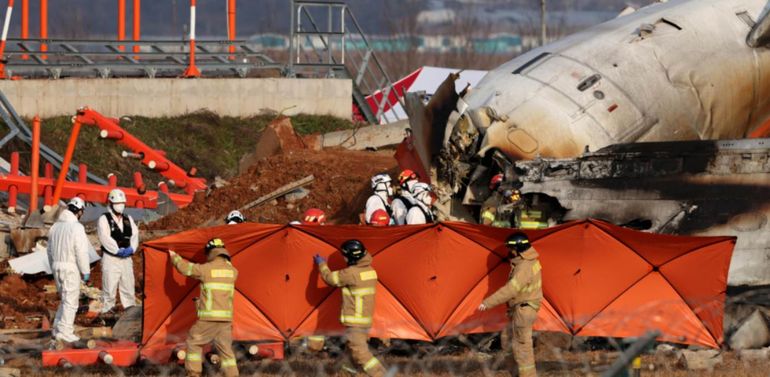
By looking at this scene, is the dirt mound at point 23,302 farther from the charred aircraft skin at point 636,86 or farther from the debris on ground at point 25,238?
the charred aircraft skin at point 636,86

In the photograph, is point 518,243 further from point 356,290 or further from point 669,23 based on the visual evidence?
point 669,23

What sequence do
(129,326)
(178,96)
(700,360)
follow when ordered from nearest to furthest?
(700,360) → (129,326) → (178,96)

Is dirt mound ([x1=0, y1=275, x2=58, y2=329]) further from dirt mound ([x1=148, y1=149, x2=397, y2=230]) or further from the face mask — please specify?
the face mask

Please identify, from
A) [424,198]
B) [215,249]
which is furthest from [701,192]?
[215,249]

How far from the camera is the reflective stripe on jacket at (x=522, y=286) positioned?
53.4 ft

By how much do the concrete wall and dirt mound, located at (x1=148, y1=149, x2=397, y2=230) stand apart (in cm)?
938

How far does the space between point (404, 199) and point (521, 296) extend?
14.6 ft

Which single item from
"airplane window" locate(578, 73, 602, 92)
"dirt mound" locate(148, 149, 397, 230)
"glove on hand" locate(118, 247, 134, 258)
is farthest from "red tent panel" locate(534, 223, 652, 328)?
"dirt mound" locate(148, 149, 397, 230)

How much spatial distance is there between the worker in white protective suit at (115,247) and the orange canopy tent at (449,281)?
2588 mm

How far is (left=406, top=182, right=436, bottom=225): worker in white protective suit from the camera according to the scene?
64.7ft

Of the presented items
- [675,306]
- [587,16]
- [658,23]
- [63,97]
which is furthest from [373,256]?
[587,16]

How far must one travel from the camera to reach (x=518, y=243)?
643 inches

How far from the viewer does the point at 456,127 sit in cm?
2138

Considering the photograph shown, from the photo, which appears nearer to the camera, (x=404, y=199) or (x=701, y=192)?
(x=701, y=192)
